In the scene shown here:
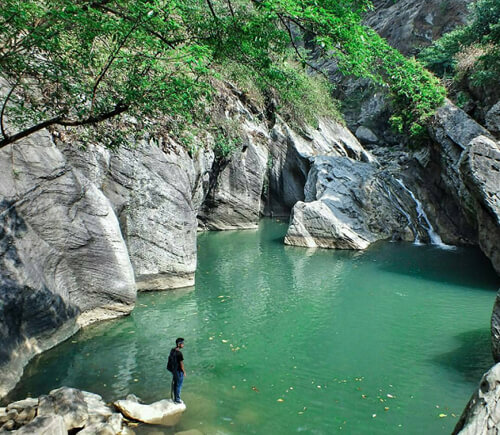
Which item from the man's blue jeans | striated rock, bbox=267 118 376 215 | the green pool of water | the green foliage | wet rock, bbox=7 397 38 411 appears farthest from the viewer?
striated rock, bbox=267 118 376 215

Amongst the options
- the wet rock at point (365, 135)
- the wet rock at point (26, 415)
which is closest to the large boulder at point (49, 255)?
the wet rock at point (26, 415)

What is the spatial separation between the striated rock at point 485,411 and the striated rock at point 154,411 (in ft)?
14.8

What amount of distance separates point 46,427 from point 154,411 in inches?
74.9

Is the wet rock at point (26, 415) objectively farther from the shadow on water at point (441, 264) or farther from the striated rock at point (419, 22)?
the striated rock at point (419, 22)

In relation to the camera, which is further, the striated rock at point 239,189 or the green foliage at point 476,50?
the striated rock at point 239,189

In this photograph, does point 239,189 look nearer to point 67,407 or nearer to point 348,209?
point 348,209

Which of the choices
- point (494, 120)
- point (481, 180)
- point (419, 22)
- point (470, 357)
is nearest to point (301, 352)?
point (470, 357)

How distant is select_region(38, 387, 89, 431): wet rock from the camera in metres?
6.84

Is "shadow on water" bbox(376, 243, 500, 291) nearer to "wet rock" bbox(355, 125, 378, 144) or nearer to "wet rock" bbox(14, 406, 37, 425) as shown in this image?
"wet rock" bbox(14, 406, 37, 425)

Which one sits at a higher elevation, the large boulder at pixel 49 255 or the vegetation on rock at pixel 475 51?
the vegetation on rock at pixel 475 51

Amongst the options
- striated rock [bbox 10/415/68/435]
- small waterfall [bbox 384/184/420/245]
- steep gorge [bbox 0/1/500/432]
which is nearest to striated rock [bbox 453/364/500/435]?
striated rock [bbox 10/415/68/435]

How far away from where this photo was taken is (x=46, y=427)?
19.7ft

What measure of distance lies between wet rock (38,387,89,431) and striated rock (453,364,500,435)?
18.1 ft

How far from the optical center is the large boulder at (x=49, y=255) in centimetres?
894
